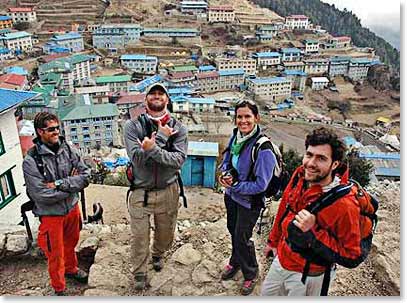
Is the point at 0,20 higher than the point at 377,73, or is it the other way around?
the point at 0,20

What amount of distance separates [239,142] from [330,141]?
0.57 metres

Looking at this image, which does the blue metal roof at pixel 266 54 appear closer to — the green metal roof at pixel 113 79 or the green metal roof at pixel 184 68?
the green metal roof at pixel 184 68

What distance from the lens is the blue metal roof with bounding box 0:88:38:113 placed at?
361cm

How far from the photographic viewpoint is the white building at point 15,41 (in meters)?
29.7

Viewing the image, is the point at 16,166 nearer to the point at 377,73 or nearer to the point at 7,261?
the point at 7,261

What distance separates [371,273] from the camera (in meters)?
2.20

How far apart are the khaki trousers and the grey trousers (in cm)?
67

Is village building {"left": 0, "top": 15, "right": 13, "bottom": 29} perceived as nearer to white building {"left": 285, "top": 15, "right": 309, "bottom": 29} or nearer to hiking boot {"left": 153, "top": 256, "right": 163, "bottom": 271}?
white building {"left": 285, "top": 15, "right": 309, "bottom": 29}

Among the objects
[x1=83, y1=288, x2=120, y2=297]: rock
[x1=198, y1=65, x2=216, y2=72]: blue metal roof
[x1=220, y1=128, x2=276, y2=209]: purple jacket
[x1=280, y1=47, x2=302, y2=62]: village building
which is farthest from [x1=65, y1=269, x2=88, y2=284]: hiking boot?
[x1=280, y1=47, x2=302, y2=62]: village building

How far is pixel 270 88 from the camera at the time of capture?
94.4ft

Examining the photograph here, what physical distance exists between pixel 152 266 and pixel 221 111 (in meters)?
21.7

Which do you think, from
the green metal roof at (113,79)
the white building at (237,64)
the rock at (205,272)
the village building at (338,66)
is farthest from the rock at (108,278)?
the village building at (338,66)

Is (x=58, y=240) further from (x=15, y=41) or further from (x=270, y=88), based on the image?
(x=15, y=41)

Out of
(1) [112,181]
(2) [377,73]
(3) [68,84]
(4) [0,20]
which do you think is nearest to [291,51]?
(2) [377,73]
